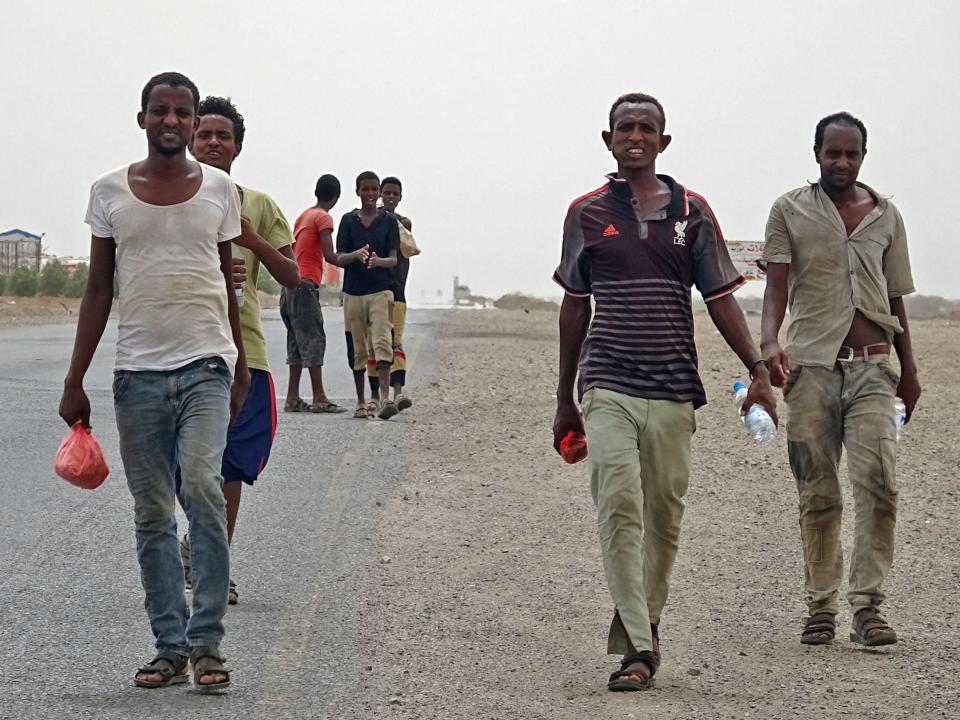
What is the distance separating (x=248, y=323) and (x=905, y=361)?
2.82 m

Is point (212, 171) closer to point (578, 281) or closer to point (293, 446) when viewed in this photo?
point (578, 281)

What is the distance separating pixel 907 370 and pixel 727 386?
44.4ft

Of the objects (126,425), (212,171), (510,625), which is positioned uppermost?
(212,171)

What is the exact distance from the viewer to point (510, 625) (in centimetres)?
647

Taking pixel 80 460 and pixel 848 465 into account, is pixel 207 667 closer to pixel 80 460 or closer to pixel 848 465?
pixel 80 460

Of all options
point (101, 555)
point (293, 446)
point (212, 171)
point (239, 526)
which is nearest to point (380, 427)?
point (293, 446)

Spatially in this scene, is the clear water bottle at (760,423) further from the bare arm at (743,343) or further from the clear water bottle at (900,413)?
the clear water bottle at (900,413)

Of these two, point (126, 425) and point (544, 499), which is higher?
point (126, 425)

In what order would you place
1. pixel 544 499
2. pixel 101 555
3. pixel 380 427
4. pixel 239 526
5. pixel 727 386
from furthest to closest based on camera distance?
pixel 727 386 → pixel 380 427 → pixel 544 499 → pixel 239 526 → pixel 101 555


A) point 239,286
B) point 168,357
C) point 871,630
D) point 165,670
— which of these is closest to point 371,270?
point 239,286

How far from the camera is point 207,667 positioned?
17.2 ft

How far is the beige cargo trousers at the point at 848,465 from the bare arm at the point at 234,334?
7.50 feet

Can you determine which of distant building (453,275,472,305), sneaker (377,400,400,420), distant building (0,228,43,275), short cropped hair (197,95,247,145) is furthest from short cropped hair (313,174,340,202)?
distant building (453,275,472,305)

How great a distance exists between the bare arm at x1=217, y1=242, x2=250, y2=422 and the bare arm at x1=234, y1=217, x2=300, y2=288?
15cm
